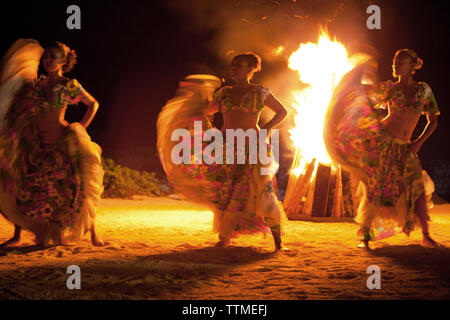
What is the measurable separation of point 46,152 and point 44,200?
1.68ft

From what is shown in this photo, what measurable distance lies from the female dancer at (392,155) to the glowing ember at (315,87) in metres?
3.20

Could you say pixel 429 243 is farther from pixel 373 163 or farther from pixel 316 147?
pixel 316 147

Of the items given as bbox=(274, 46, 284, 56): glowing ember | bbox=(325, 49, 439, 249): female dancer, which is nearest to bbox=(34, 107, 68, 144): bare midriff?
bbox=(325, 49, 439, 249): female dancer

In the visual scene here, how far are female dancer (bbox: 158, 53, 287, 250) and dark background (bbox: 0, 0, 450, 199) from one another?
5.10 m

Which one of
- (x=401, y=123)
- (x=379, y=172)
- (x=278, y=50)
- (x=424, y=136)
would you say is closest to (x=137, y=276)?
(x=379, y=172)

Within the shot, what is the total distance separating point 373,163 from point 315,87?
377 cm

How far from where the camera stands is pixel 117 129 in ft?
68.8

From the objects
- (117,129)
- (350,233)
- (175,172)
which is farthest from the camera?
(117,129)

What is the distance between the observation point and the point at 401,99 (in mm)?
5113

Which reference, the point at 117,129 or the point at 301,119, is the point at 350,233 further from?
the point at 117,129

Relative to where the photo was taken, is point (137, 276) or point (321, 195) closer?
point (137, 276)

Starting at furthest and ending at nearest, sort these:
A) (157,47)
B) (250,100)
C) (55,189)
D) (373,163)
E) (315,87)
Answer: (157,47) → (315,87) → (373,163) → (250,100) → (55,189)

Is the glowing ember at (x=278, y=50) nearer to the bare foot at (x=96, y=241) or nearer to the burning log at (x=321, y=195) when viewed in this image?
the burning log at (x=321, y=195)
